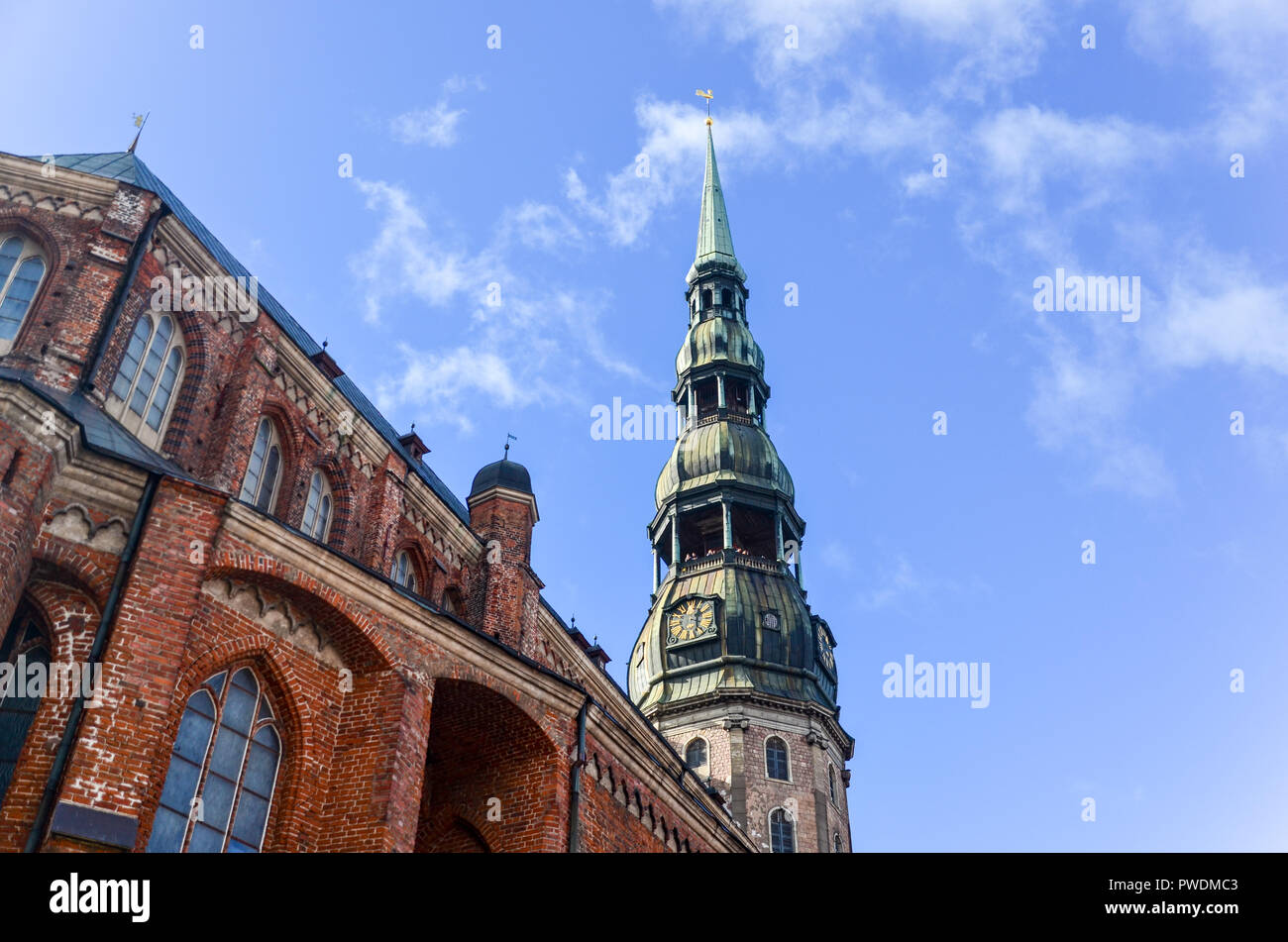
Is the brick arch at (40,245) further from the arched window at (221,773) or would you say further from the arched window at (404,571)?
the arched window at (404,571)

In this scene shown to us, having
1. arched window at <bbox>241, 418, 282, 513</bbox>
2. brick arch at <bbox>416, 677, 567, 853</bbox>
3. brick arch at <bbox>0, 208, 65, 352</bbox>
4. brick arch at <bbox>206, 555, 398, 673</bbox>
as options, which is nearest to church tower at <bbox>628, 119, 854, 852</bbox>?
brick arch at <bbox>416, 677, 567, 853</bbox>

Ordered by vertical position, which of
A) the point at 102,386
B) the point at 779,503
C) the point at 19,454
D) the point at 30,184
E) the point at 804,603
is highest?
the point at 779,503

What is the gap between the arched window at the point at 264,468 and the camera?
1980 cm

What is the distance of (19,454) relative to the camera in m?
12.6

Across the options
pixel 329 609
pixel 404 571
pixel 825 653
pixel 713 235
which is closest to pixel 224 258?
pixel 404 571

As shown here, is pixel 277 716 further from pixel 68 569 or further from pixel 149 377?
pixel 149 377

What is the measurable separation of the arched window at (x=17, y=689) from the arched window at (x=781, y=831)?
96.2 feet

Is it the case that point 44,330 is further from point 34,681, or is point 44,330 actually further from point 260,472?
point 34,681

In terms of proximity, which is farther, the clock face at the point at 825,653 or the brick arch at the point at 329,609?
the clock face at the point at 825,653

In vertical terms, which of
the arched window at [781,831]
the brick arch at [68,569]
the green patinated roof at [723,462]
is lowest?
the brick arch at [68,569]

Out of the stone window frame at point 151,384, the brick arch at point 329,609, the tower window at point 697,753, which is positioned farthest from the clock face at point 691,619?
the brick arch at point 329,609

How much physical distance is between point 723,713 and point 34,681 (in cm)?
3033
